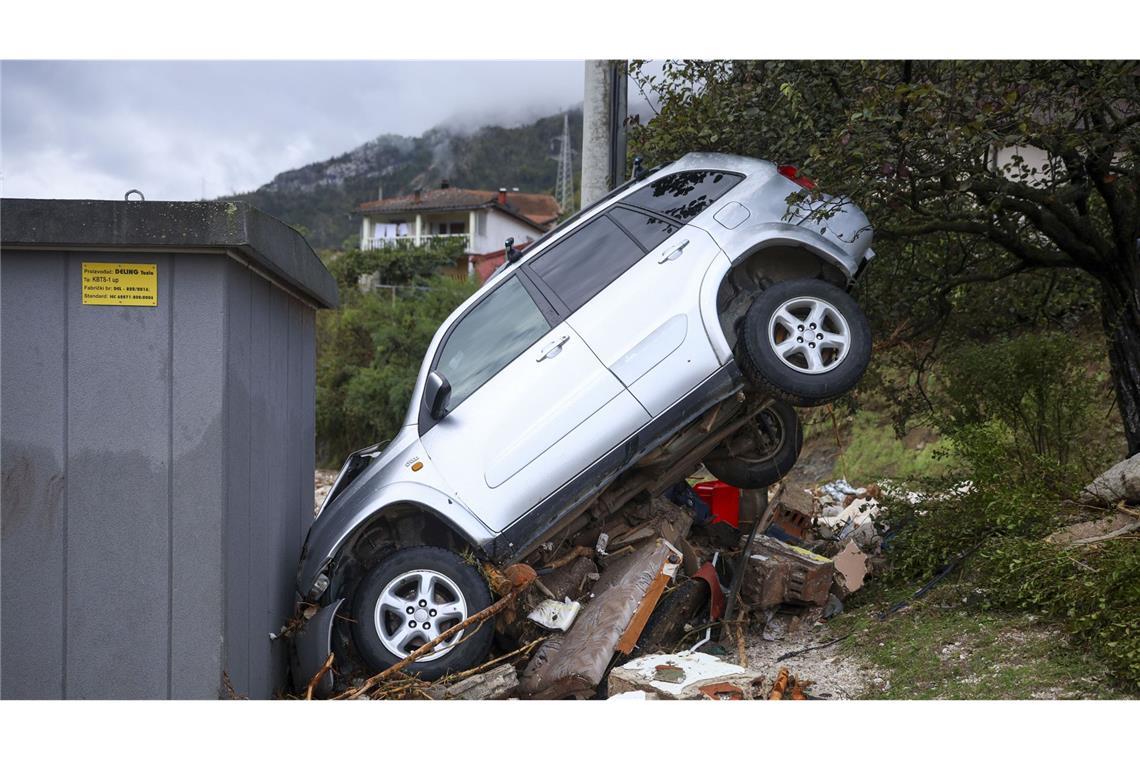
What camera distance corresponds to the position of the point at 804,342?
5.46 m

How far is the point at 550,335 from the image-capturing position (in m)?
5.54

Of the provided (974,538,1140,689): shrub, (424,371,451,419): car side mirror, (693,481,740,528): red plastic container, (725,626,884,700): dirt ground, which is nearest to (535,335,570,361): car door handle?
(424,371,451,419): car side mirror

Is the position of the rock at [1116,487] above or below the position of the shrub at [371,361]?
below

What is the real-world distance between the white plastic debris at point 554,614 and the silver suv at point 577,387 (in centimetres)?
33

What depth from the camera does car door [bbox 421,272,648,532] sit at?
5324 mm

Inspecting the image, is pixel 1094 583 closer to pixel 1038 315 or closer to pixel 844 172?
pixel 844 172

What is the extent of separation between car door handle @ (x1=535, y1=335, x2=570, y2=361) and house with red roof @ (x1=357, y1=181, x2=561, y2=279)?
42.3 metres

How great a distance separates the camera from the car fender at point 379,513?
532 centimetres

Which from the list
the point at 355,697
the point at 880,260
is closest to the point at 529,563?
the point at 355,697

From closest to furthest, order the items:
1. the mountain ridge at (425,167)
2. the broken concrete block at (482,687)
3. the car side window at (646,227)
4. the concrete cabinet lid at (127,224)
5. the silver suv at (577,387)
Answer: the concrete cabinet lid at (127,224), the broken concrete block at (482,687), the silver suv at (577,387), the car side window at (646,227), the mountain ridge at (425,167)

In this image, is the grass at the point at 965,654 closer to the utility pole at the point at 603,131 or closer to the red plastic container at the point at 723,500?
the red plastic container at the point at 723,500

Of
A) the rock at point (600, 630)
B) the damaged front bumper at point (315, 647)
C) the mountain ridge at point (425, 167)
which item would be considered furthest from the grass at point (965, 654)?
the mountain ridge at point (425, 167)

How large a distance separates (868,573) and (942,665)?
1863mm

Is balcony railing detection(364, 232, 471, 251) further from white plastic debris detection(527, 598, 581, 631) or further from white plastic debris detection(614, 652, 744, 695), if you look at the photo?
white plastic debris detection(614, 652, 744, 695)
